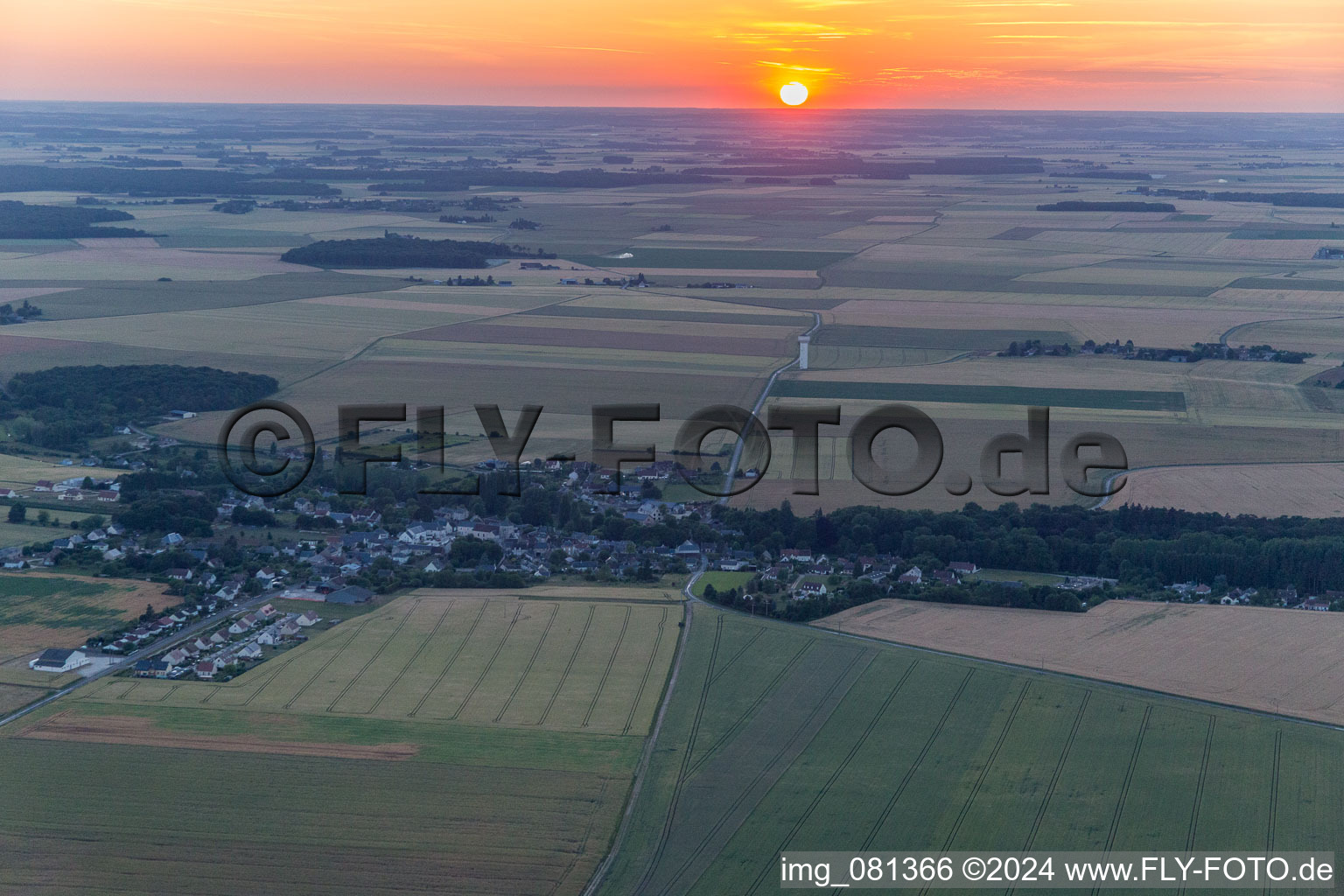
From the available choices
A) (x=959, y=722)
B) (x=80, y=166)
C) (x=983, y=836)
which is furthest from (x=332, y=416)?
(x=80, y=166)

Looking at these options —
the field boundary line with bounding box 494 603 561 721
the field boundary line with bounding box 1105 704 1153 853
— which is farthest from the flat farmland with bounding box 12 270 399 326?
the field boundary line with bounding box 1105 704 1153 853

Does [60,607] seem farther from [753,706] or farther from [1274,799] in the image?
[1274,799]

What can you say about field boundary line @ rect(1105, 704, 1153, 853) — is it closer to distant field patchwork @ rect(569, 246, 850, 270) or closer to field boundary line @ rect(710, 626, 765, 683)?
field boundary line @ rect(710, 626, 765, 683)

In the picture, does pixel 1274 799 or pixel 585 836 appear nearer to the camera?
pixel 585 836

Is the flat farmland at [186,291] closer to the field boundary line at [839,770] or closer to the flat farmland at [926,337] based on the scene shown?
the flat farmland at [926,337]

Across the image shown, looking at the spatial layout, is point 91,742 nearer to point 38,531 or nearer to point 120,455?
point 38,531

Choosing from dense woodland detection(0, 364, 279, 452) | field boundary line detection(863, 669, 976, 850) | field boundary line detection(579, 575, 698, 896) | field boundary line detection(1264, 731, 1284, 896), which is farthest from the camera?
dense woodland detection(0, 364, 279, 452)

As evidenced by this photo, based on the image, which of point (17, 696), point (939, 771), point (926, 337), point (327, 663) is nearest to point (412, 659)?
point (327, 663)
